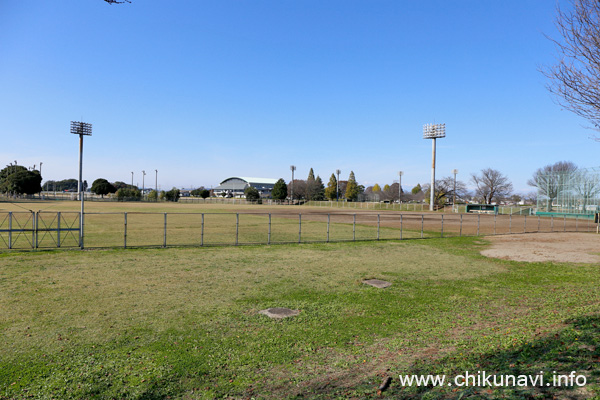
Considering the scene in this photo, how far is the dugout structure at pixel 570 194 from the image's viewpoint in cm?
5941

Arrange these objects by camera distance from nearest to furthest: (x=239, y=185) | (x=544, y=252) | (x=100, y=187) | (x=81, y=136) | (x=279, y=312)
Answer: (x=279, y=312) → (x=81, y=136) → (x=544, y=252) → (x=100, y=187) → (x=239, y=185)

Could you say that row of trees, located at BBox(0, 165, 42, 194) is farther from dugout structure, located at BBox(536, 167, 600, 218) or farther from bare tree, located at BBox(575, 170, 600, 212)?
bare tree, located at BBox(575, 170, 600, 212)

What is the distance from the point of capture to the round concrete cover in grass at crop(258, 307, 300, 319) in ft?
26.5

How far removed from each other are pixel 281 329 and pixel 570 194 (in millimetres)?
73076

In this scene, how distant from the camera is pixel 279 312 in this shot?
27.2 ft

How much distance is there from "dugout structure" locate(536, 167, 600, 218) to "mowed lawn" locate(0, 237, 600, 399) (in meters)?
58.8

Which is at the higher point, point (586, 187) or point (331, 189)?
point (331, 189)

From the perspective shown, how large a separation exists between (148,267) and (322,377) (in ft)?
32.9

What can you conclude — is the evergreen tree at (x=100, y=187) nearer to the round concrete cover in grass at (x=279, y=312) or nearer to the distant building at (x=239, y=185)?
the distant building at (x=239, y=185)

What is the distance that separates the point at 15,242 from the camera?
19594 millimetres

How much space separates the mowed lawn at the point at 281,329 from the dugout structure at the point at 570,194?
58.8 metres

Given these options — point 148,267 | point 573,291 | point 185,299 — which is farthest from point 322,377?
point 148,267

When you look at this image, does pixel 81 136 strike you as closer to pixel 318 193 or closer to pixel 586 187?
pixel 586 187

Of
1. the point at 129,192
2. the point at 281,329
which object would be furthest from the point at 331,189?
the point at 281,329
